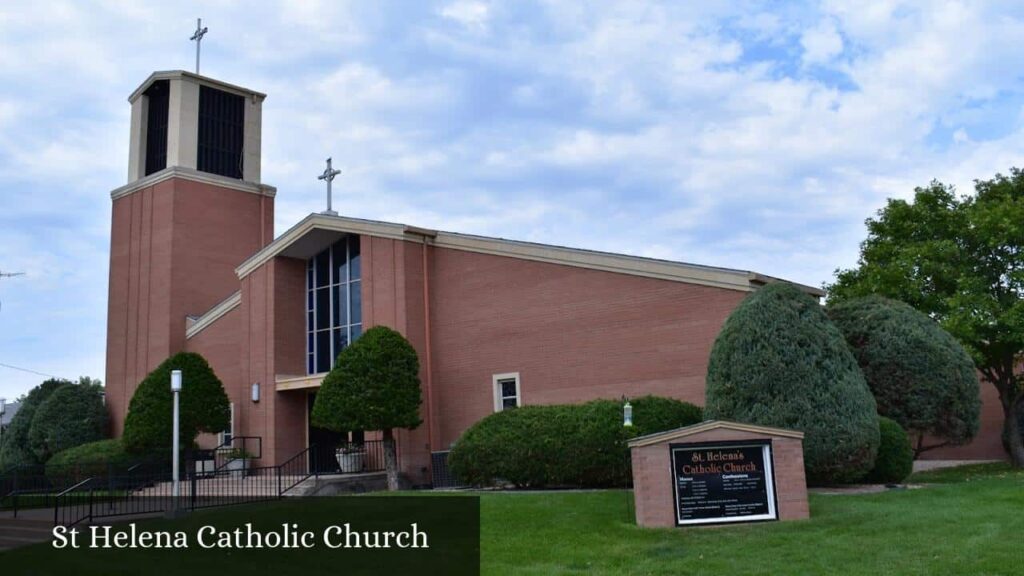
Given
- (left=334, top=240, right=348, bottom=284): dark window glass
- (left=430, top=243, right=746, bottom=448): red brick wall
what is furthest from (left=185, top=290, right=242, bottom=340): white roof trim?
(left=430, top=243, right=746, bottom=448): red brick wall

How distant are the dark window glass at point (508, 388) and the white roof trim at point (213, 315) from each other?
1092cm

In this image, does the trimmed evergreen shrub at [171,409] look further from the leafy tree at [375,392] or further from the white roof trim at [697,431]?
the white roof trim at [697,431]

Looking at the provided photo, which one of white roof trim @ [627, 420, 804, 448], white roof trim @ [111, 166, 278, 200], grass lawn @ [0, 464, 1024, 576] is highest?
white roof trim @ [111, 166, 278, 200]

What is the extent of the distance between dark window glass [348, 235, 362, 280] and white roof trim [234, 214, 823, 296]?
3.35 feet

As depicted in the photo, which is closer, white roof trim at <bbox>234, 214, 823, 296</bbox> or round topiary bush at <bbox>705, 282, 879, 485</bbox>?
round topiary bush at <bbox>705, 282, 879, 485</bbox>

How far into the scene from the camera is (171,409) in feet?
90.6

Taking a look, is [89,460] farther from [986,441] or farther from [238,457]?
[986,441]

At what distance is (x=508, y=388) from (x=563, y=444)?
5442 mm

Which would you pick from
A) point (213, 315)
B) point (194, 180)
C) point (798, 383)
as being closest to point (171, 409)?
point (213, 315)

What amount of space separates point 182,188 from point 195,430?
10114mm

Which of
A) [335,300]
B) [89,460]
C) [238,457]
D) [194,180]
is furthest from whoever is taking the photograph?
[194,180]

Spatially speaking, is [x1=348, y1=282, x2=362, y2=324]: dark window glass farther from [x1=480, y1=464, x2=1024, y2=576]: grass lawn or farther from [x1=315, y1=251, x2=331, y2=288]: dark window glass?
[x1=480, y1=464, x2=1024, y2=576]: grass lawn

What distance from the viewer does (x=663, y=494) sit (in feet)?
42.2

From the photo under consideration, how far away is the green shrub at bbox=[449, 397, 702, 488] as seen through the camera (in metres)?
18.2
